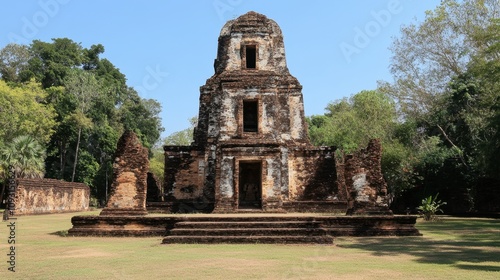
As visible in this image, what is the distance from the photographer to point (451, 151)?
22.4 metres

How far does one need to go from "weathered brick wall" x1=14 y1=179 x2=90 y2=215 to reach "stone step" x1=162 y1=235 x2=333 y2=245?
639 inches

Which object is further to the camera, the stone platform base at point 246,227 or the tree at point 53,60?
the tree at point 53,60

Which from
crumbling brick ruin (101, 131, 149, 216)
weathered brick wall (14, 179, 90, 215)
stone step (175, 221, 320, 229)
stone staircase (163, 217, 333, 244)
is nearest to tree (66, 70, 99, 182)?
weathered brick wall (14, 179, 90, 215)

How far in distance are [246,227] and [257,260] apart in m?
3.13

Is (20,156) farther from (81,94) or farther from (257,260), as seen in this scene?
(257,260)

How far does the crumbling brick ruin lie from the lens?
37.0 ft

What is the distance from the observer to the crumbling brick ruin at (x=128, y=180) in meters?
11.3

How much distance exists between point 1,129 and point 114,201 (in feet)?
61.4

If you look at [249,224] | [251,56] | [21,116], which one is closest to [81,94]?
[21,116]

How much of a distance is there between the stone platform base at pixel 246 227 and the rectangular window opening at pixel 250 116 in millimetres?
6662

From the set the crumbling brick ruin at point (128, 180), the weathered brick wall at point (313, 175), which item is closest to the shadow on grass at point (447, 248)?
the weathered brick wall at point (313, 175)

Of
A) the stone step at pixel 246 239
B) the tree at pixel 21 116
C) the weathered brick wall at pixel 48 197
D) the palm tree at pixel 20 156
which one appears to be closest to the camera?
the stone step at pixel 246 239

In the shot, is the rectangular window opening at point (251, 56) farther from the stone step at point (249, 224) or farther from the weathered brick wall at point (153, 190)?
the stone step at point (249, 224)

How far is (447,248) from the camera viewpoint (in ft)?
26.3
